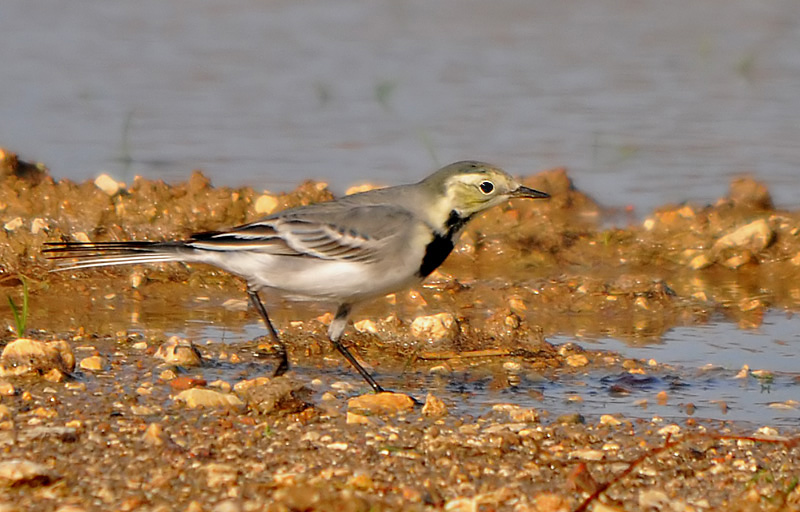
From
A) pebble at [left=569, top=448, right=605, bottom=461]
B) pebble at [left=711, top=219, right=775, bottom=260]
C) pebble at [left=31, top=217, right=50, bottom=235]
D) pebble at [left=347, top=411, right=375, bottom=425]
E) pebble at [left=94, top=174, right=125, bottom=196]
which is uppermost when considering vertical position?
pebble at [left=94, top=174, right=125, bottom=196]

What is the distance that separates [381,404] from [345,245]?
3.17ft

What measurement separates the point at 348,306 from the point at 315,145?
5558 mm

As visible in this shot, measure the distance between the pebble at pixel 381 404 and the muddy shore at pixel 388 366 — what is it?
0.4 inches

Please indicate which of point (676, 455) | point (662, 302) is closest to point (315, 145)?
point (662, 302)

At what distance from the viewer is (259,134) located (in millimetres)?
12750

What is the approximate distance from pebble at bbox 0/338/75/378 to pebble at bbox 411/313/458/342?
6.08 ft

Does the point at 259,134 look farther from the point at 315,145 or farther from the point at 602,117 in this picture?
the point at 602,117

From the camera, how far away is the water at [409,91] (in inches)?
467

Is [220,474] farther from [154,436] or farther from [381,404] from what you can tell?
[381,404]

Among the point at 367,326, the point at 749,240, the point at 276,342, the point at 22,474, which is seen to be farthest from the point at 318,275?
the point at 749,240

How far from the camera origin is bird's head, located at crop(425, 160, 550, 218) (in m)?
6.96

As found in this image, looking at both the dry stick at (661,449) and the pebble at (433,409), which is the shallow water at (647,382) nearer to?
the pebble at (433,409)

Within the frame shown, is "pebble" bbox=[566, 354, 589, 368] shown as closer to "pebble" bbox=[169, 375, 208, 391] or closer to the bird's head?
the bird's head

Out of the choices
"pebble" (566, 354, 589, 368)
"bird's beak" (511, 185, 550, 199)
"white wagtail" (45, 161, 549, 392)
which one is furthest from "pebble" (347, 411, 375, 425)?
"bird's beak" (511, 185, 550, 199)
